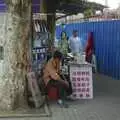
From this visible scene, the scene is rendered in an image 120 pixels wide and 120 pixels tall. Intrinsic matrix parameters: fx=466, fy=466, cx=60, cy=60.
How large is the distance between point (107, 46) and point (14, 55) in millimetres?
7954

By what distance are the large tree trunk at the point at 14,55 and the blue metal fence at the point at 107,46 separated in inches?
260

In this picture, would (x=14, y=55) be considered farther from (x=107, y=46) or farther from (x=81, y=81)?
(x=107, y=46)

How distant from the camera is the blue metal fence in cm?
1661

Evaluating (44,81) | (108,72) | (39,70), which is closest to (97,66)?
(108,72)

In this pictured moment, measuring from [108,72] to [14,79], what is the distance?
7769 millimetres

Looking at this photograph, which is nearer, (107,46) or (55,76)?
(55,76)

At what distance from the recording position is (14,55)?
33.8 feet

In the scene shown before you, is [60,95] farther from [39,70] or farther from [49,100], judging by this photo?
[39,70]

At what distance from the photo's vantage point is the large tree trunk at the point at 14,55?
1023cm

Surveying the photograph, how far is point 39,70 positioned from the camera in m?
12.8

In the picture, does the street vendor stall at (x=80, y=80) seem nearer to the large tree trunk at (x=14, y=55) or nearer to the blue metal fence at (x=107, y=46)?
the large tree trunk at (x=14, y=55)

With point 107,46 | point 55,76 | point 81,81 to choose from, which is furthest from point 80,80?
point 107,46

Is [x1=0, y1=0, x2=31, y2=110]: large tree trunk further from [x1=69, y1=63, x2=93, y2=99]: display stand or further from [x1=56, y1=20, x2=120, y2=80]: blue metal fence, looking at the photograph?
[x1=56, y1=20, x2=120, y2=80]: blue metal fence

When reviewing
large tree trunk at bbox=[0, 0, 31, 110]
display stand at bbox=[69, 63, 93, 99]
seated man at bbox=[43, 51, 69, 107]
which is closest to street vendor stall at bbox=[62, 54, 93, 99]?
display stand at bbox=[69, 63, 93, 99]
